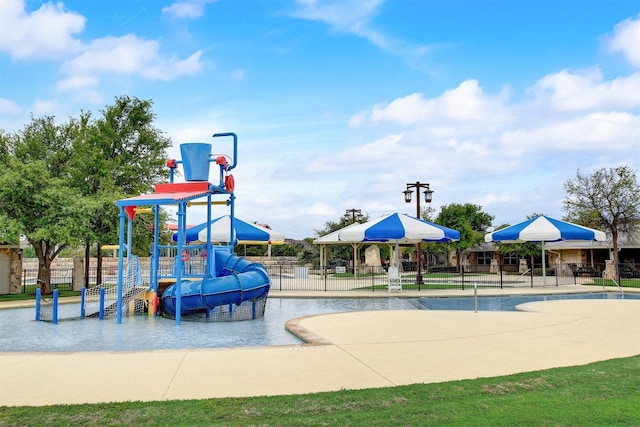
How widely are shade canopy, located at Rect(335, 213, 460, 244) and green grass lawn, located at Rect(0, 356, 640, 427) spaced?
50.3 ft

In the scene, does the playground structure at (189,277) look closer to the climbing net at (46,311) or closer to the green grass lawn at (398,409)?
the climbing net at (46,311)

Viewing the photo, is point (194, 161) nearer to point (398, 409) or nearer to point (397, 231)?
point (397, 231)

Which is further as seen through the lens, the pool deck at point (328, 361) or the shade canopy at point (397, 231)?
the shade canopy at point (397, 231)

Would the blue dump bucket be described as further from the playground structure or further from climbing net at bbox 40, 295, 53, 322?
climbing net at bbox 40, 295, 53, 322

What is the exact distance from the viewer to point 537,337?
1037 cm

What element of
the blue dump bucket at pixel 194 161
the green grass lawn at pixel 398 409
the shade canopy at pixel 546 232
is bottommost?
the green grass lawn at pixel 398 409

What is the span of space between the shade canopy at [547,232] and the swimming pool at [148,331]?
27.3 ft

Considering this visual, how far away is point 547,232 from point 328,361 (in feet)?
65.2

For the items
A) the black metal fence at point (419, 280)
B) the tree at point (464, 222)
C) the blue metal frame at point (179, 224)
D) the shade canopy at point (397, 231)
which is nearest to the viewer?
the blue metal frame at point (179, 224)

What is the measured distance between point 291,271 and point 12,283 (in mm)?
17001

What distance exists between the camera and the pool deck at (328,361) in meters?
6.38

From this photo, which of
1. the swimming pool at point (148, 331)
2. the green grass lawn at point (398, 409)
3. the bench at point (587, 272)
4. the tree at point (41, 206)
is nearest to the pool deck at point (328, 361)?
the green grass lawn at point (398, 409)

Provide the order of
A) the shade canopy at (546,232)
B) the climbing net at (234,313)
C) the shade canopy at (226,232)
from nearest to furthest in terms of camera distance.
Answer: the climbing net at (234,313) < the shade canopy at (226,232) < the shade canopy at (546,232)

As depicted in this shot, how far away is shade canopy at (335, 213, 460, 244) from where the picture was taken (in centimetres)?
2173
